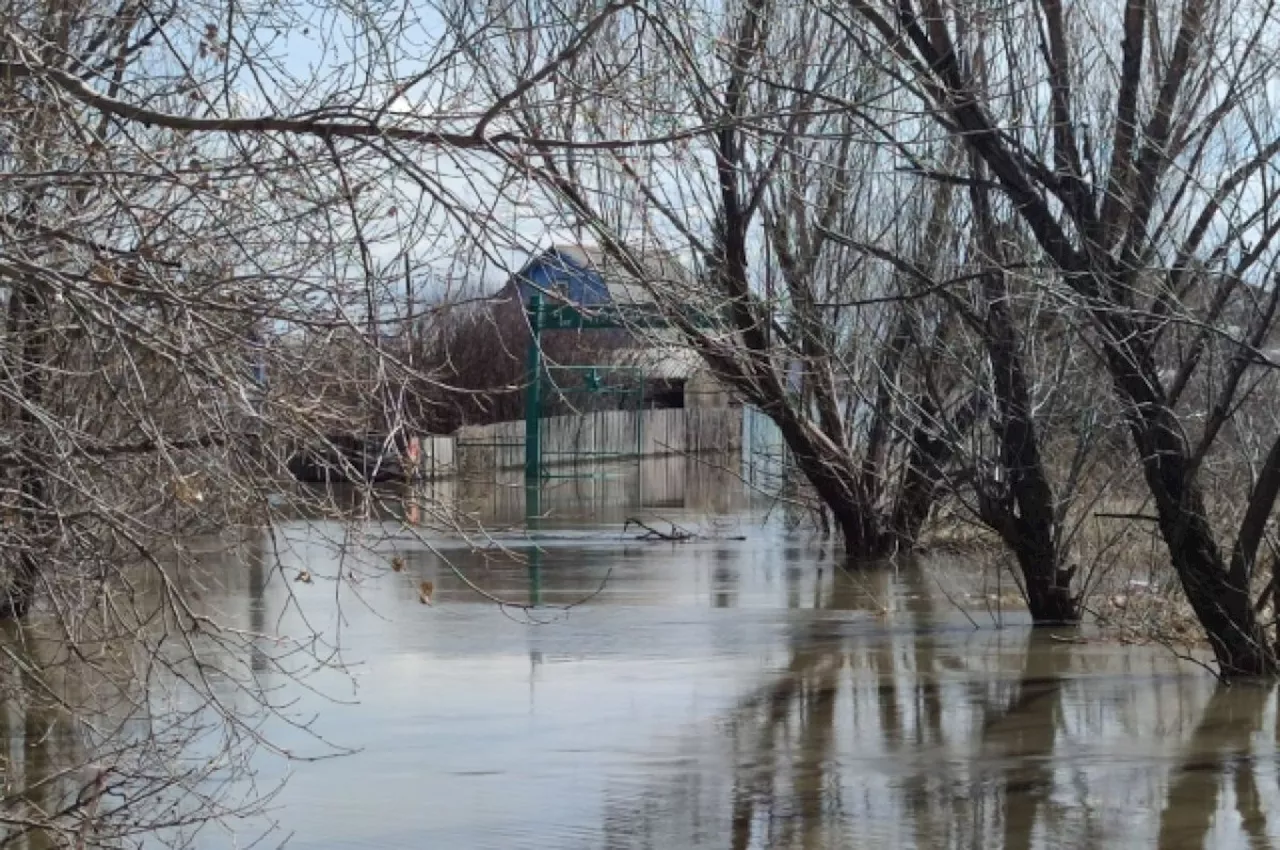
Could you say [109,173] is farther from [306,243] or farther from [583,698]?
[583,698]

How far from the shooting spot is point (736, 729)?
10633 millimetres

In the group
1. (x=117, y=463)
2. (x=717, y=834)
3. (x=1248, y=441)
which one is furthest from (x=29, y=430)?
(x=1248, y=441)

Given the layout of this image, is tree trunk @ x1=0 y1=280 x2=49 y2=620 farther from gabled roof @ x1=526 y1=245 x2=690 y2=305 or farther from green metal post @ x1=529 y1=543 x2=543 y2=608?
green metal post @ x1=529 y1=543 x2=543 y2=608

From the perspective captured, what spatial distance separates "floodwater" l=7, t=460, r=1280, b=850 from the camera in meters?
8.41

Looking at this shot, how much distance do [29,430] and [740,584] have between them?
430 inches

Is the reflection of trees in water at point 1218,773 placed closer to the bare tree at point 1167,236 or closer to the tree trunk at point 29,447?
the bare tree at point 1167,236

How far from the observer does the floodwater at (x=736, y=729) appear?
27.6ft

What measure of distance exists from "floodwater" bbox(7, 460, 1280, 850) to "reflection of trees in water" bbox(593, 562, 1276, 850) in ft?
0.07

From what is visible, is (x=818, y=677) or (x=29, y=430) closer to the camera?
(x=29, y=430)

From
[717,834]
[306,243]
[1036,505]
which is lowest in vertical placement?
[717,834]

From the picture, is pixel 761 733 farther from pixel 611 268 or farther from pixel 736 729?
pixel 611 268

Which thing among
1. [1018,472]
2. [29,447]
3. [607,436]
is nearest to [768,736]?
[1018,472]

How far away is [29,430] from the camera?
7.61 metres

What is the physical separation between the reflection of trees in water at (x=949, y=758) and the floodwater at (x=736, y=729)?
Result: 0.07 feet
